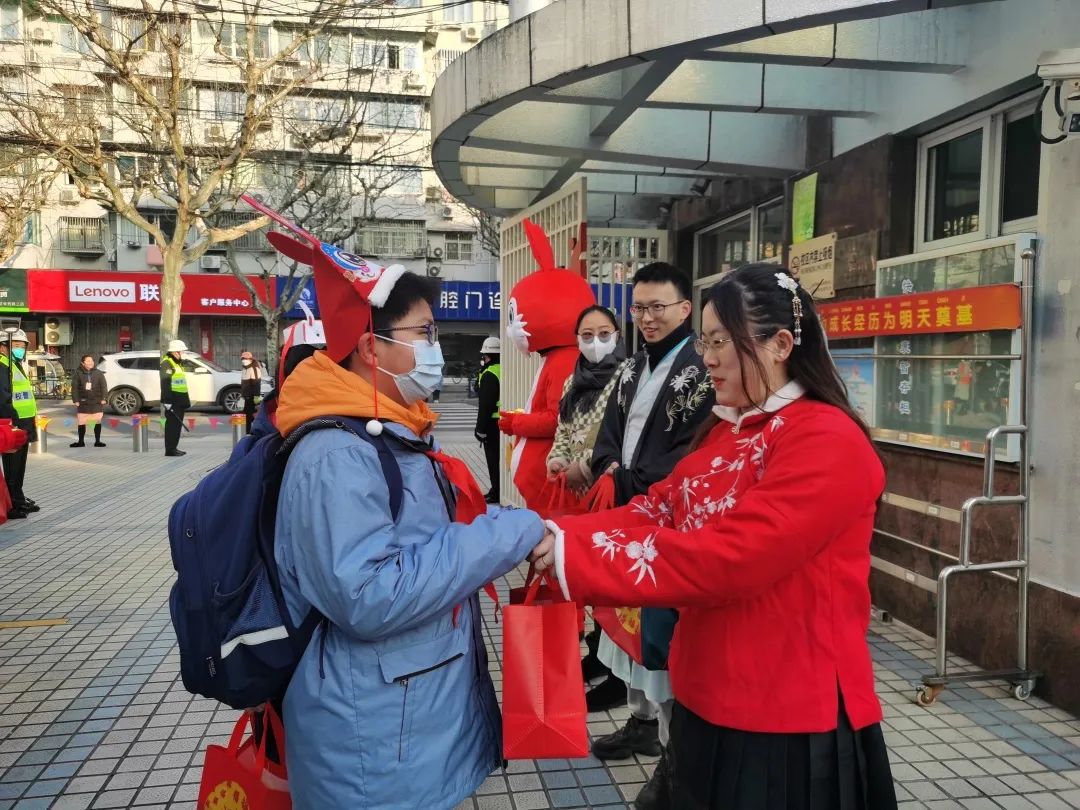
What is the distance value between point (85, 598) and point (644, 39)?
484 centimetres

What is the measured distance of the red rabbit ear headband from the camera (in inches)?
66.3

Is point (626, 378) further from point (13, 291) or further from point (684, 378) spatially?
point (13, 291)

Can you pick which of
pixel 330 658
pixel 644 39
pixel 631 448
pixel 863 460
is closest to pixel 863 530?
pixel 863 460

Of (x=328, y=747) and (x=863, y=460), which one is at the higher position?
(x=863, y=460)

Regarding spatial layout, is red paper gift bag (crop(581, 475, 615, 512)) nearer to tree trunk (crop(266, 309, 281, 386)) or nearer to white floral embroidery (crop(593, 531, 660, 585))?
white floral embroidery (crop(593, 531, 660, 585))

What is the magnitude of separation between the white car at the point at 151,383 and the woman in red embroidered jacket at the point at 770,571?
18.7 metres

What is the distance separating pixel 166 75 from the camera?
19297 mm

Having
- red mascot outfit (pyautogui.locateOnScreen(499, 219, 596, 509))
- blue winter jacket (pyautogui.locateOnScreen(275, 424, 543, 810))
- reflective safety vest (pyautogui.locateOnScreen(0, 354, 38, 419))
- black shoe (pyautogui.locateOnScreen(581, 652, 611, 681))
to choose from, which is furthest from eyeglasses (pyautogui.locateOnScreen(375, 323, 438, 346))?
reflective safety vest (pyautogui.locateOnScreen(0, 354, 38, 419))

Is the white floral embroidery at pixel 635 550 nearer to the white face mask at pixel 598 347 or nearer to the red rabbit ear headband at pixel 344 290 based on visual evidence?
the red rabbit ear headband at pixel 344 290

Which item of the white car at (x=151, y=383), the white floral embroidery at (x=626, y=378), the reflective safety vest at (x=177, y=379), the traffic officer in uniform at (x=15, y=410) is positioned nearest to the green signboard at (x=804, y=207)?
the white floral embroidery at (x=626, y=378)

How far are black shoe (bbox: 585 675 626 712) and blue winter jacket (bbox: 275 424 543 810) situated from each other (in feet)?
6.43

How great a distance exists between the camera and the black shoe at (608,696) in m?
3.55

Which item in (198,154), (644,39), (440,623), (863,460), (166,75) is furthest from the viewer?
(166,75)

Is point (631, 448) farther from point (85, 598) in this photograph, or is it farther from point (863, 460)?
point (85, 598)
